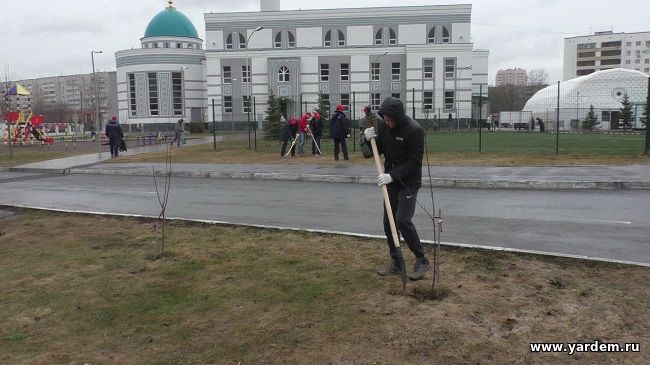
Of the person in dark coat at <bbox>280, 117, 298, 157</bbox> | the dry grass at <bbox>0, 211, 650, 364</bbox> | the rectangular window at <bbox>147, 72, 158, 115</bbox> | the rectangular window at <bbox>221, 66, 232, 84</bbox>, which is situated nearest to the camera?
the dry grass at <bbox>0, 211, 650, 364</bbox>

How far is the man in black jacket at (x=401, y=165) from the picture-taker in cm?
519

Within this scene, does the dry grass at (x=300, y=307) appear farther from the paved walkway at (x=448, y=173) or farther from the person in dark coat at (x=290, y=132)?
the person in dark coat at (x=290, y=132)

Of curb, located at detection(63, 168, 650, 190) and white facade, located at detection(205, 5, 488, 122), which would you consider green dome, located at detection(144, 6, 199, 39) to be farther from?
curb, located at detection(63, 168, 650, 190)

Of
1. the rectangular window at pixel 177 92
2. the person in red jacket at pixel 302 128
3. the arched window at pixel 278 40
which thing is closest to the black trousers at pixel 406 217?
the person in red jacket at pixel 302 128

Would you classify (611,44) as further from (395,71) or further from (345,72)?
(345,72)

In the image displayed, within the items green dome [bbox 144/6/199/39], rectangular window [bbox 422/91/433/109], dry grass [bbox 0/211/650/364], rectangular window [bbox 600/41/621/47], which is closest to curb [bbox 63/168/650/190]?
dry grass [bbox 0/211/650/364]

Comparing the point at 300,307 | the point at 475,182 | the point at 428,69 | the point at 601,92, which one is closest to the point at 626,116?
the point at 601,92

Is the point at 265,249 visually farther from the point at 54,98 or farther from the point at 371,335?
the point at 54,98

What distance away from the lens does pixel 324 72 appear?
61.8 metres

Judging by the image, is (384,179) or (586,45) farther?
(586,45)

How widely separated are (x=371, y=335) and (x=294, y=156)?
56.5ft

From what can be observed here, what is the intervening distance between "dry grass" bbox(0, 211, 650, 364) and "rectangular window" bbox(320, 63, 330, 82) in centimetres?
5654

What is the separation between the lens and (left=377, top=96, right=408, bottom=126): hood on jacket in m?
5.11

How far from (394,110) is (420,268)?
163 cm
